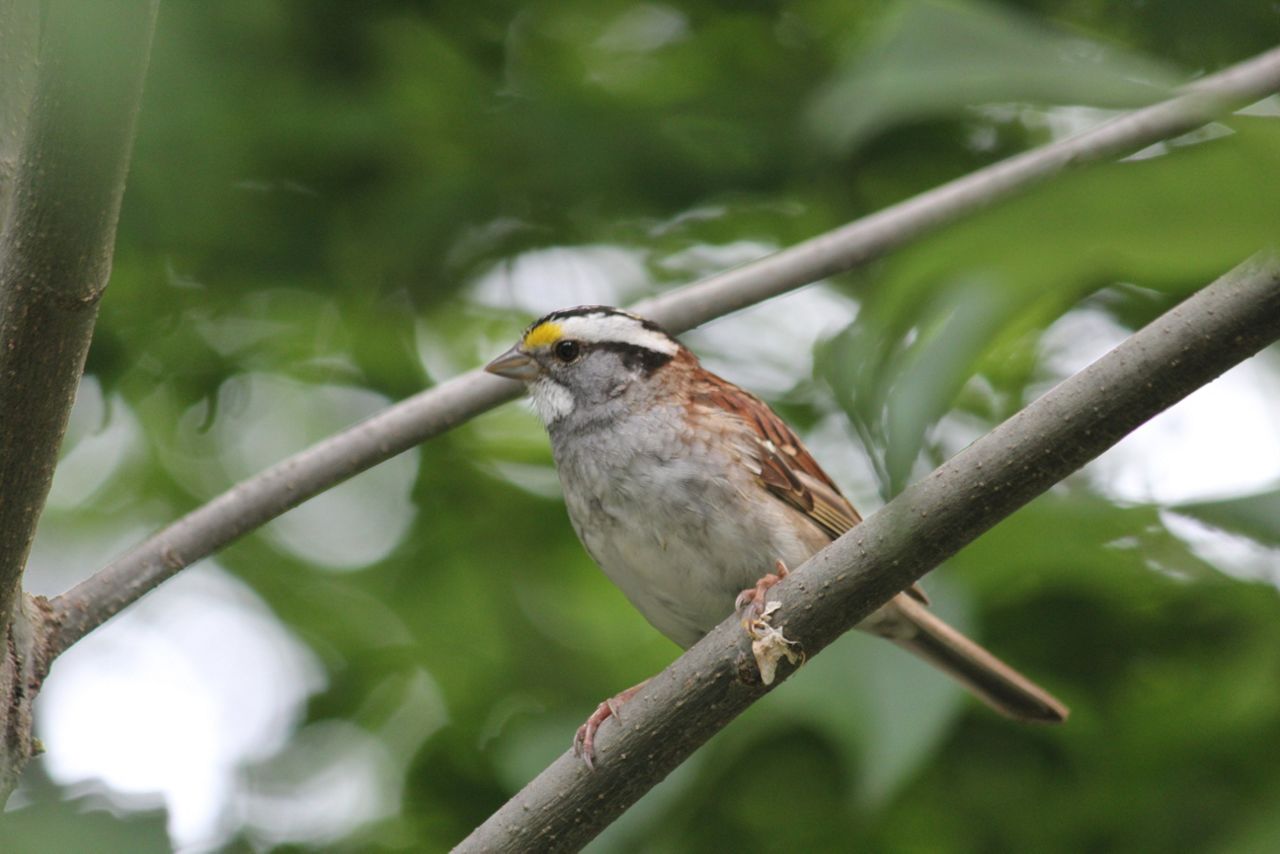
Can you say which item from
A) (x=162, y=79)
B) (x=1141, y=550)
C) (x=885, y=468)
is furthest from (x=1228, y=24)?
(x=162, y=79)

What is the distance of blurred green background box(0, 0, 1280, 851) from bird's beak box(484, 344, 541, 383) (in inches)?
21.0

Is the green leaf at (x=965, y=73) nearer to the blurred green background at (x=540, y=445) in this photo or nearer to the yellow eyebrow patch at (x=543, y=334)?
the blurred green background at (x=540, y=445)

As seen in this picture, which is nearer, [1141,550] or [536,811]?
[536,811]

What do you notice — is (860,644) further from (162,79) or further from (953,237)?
(953,237)

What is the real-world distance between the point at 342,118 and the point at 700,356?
5.95 feet

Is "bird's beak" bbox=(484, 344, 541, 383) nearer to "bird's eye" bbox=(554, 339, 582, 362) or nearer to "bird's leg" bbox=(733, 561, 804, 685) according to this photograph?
"bird's eye" bbox=(554, 339, 582, 362)

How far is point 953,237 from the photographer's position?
0.80m

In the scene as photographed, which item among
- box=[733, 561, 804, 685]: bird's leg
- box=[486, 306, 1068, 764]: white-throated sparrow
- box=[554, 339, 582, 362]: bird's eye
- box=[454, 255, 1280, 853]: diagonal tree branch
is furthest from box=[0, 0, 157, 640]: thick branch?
box=[554, 339, 582, 362]: bird's eye

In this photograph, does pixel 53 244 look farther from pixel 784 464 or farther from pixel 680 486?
pixel 784 464

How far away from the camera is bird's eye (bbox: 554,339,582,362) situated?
167 inches

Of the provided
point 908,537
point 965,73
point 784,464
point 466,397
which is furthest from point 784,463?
point 965,73

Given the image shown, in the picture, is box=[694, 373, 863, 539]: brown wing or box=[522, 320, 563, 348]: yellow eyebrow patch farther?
box=[522, 320, 563, 348]: yellow eyebrow patch

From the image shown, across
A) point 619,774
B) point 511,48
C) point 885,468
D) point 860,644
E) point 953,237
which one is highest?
point 511,48

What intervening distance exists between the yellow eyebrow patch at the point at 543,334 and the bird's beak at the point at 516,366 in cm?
5
